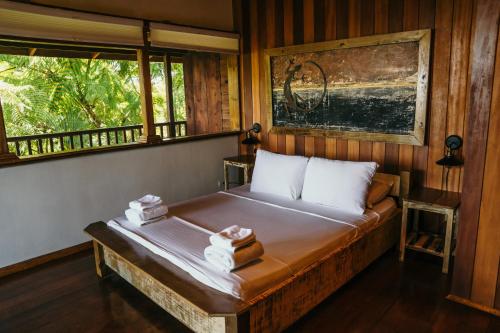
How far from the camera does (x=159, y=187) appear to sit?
396cm

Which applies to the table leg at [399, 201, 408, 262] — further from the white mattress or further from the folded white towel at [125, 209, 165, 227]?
the folded white towel at [125, 209, 165, 227]

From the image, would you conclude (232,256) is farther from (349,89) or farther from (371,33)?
(371,33)

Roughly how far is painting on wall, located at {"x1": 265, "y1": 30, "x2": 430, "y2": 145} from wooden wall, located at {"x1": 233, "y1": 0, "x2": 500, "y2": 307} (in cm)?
9

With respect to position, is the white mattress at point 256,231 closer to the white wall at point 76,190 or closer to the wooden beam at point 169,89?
the white wall at point 76,190

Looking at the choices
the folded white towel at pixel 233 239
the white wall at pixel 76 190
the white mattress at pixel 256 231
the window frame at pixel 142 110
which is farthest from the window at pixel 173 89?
the folded white towel at pixel 233 239

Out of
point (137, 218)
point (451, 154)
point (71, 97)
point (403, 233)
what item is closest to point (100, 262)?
point (137, 218)

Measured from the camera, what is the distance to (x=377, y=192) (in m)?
3.04

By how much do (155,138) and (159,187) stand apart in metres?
0.55

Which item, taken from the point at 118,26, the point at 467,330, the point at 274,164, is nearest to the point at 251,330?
the point at 467,330

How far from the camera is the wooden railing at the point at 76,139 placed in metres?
4.76

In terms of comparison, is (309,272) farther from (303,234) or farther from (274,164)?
(274,164)

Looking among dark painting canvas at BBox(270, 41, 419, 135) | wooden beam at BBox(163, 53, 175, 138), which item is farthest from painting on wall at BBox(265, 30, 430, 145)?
wooden beam at BBox(163, 53, 175, 138)

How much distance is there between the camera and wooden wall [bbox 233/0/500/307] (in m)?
2.21

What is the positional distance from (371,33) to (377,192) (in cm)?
148
